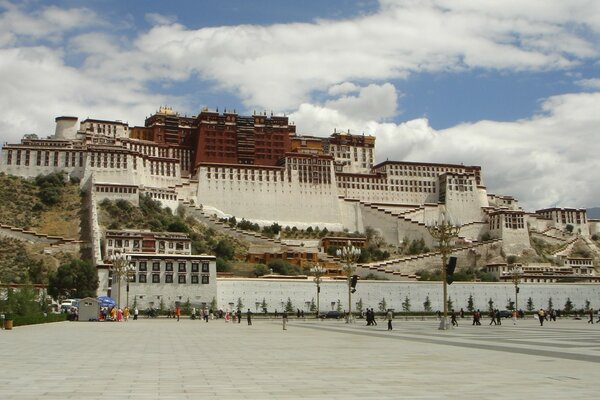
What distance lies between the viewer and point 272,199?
357 feet

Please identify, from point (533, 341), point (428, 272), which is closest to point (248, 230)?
point (428, 272)

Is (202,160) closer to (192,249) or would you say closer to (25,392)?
(192,249)

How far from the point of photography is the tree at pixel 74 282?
66.1 metres

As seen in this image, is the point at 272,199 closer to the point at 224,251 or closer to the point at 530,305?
the point at 224,251

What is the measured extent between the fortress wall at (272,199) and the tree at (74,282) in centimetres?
3797

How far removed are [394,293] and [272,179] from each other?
43.0 m

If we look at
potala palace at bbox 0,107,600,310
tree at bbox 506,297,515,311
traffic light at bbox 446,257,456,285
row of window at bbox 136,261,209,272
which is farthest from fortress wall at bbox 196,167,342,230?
traffic light at bbox 446,257,456,285

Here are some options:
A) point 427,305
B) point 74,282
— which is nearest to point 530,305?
point 427,305

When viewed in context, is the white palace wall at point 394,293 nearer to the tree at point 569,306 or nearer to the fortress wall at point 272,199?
the tree at point 569,306

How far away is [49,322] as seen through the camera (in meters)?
42.5

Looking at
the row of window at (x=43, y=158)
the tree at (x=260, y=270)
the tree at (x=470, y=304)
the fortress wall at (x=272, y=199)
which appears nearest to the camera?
the tree at (x=470, y=304)

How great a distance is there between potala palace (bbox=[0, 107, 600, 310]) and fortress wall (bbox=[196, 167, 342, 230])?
155 millimetres

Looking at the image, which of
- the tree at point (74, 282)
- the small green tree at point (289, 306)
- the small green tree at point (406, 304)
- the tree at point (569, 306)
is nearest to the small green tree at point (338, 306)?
the small green tree at point (289, 306)

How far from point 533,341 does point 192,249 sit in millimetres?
66846
